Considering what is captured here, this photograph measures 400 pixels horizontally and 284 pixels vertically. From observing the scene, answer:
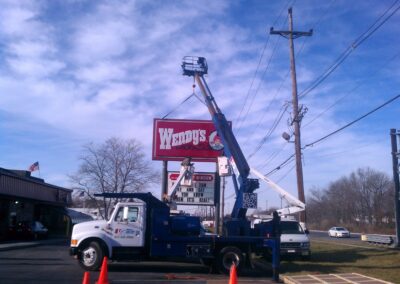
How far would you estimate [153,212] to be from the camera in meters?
16.9

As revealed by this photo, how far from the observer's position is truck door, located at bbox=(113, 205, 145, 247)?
1678 centimetres

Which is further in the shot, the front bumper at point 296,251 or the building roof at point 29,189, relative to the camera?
the building roof at point 29,189

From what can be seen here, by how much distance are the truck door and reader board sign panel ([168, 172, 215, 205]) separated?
370 inches

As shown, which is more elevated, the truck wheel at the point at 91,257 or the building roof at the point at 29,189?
the building roof at the point at 29,189

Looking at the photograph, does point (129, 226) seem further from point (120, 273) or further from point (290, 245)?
point (290, 245)

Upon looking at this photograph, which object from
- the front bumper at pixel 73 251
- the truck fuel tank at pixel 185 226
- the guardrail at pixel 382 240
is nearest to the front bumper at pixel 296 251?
the truck fuel tank at pixel 185 226

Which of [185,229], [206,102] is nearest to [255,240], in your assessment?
[185,229]

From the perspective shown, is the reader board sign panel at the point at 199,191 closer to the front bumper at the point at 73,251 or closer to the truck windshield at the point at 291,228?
the truck windshield at the point at 291,228

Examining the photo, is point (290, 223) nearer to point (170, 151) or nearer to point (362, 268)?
point (362, 268)

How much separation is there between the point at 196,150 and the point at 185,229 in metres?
13.9

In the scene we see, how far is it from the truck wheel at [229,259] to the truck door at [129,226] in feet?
9.33

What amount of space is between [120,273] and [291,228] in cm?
903

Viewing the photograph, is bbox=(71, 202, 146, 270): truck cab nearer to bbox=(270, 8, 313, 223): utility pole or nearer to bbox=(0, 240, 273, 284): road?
bbox=(0, 240, 273, 284): road

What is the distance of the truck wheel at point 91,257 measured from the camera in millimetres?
16281
